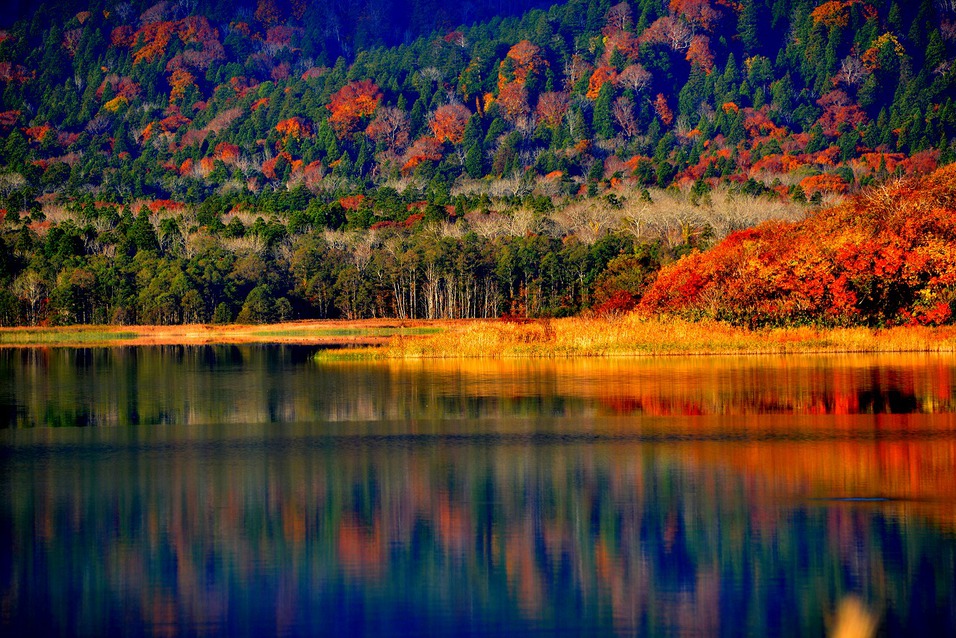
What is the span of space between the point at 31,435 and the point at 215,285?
242 feet

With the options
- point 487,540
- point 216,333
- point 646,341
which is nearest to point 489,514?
point 487,540

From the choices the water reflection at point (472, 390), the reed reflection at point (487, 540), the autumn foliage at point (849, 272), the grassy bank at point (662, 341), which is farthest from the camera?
the autumn foliage at point (849, 272)

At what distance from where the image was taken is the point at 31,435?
28750 mm

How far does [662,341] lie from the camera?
51531 millimetres

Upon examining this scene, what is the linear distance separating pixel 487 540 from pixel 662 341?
35328mm

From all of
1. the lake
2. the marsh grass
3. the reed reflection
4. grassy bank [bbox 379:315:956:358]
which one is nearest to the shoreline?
grassy bank [bbox 379:315:956:358]

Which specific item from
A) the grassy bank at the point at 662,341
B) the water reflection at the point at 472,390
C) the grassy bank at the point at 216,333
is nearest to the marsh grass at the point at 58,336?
the grassy bank at the point at 216,333

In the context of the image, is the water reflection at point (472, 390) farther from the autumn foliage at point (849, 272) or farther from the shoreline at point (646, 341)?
the autumn foliage at point (849, 272)

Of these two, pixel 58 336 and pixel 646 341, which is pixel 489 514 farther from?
pixel 58 336

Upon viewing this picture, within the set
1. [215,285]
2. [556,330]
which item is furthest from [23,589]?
[215,285]

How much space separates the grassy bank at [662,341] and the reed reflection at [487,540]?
2587cm

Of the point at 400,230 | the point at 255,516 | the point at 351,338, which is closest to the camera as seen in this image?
the point at 255,516

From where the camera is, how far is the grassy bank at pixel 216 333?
79250 mm

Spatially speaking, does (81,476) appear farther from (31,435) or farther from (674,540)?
(674,540)
